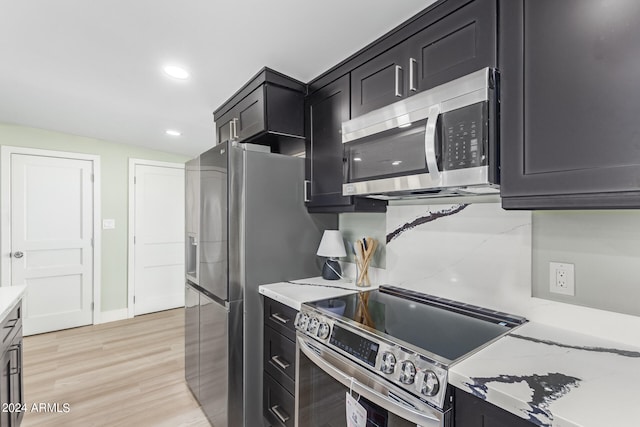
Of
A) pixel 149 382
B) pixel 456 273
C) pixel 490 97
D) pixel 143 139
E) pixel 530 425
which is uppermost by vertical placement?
pixel 143 139

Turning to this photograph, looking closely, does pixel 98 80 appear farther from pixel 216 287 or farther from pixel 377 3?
pixel 377 3

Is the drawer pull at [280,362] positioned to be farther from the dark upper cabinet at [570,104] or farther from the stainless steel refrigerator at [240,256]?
the dark upper cabinet at [570,104]

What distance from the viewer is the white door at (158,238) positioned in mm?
4055

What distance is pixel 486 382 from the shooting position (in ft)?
2.80

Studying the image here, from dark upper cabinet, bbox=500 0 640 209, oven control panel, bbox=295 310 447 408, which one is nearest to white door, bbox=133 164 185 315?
oven control panel, bbox=295 310 447 408

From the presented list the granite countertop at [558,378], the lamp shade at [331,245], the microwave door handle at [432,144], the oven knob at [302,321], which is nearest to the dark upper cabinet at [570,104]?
the microwave door handle at [432,144]

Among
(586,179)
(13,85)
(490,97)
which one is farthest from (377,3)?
(13,85)

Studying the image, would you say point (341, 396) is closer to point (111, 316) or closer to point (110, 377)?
point (110, 377)

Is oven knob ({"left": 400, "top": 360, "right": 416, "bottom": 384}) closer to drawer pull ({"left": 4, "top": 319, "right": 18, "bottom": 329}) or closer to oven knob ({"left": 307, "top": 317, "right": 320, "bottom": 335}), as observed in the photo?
oven knob ({"left": 307, "top": 317, "right": 320, "bottom": 335})

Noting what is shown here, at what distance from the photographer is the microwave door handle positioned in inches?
47.9

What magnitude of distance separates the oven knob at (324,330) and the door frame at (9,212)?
3.56 meters

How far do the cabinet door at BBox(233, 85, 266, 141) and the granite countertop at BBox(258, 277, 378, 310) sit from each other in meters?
1.01

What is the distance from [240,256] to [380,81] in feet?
4.05

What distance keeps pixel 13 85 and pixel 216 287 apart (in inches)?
83.3
